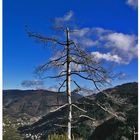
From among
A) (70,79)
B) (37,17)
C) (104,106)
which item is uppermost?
(37,17)

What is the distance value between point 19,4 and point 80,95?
4.14 ft

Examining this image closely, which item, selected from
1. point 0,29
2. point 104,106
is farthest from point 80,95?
point 0,29

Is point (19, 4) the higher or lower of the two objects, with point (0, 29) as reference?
higher

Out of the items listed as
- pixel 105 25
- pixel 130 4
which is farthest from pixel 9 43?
pixel 130 4

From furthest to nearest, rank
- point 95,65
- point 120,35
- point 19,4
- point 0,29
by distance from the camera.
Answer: point 95,65, point 120,35, point 19,4, point 0,29

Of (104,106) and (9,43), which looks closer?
(9,43)

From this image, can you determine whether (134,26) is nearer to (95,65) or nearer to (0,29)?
(95,65)

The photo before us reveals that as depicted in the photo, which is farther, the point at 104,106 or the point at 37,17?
the point at 104,106

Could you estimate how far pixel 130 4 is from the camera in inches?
153

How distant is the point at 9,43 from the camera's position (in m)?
3.79

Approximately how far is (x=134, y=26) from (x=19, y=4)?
3.81 feet

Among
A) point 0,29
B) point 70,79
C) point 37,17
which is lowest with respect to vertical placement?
point 70,79

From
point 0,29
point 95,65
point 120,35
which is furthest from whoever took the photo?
point 95,65

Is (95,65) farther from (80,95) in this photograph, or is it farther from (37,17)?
(37,17)
